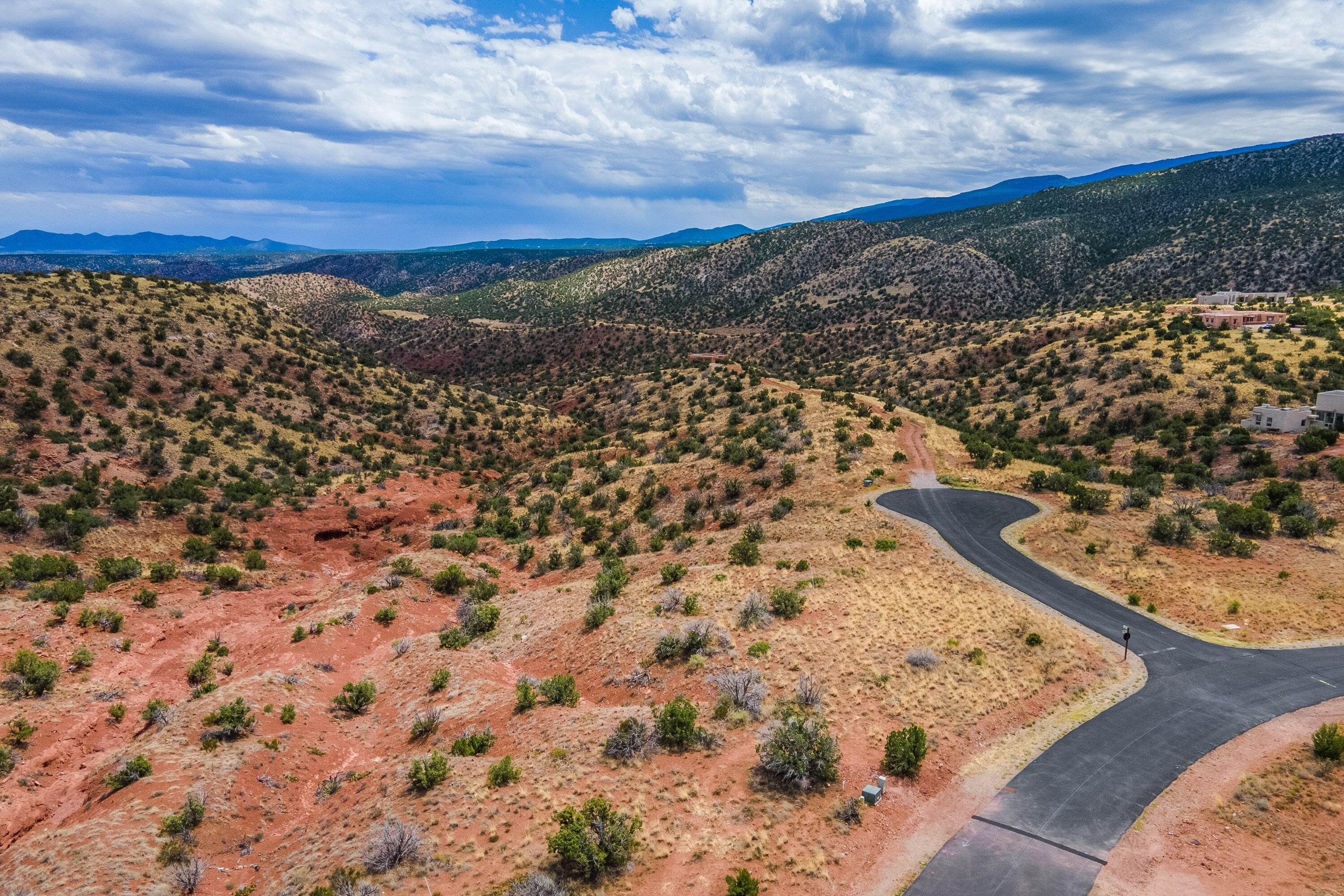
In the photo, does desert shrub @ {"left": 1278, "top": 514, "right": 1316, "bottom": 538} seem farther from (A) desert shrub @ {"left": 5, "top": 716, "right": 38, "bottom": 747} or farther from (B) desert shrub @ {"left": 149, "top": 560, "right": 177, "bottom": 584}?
(B) desert shrub @ {"left": 149, "top": 560, "right": 177, "bottom": 584}

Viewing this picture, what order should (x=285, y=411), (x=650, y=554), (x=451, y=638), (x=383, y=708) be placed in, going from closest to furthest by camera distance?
(x=383, y=708), (x=451, y=638), (x=650, y=554), (x=285, y=411)

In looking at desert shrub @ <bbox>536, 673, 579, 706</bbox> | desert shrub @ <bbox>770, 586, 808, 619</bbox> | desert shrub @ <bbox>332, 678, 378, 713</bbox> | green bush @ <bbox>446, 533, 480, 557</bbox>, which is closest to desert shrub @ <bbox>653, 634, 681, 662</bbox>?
desert shrub @ <bbox>536, 673, 579, 706</bbox>

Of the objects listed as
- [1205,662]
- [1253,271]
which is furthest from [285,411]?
[1253,271]

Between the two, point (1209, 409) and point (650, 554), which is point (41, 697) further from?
point (1209, 409)

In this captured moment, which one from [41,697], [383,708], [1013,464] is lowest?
[383,708]

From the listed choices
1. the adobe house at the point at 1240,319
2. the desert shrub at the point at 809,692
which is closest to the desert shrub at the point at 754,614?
the desert shrub at the point at 809,692

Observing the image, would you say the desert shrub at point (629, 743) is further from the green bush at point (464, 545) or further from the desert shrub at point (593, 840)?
the green bush at point (464, 545)
